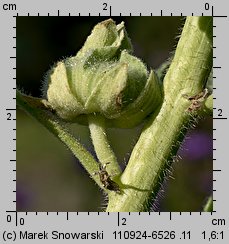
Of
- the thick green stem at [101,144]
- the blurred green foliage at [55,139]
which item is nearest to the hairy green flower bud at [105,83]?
the thick green stem at [101,144]

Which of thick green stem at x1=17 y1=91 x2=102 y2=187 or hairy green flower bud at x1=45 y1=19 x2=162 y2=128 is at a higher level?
hairy green flower bud at x1=45 y1=19 x2=162 y2=128

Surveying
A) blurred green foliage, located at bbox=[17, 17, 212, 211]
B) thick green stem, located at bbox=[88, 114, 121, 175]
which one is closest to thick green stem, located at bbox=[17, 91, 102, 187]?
thick green stem, located at bbox=[88, 114, 121, 175]

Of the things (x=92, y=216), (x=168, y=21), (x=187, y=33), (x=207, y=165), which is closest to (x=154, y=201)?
(x=92, y=216)

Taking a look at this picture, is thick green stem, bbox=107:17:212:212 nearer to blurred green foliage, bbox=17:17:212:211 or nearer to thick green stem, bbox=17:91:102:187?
thick green stem, bbox=17:91:102:187

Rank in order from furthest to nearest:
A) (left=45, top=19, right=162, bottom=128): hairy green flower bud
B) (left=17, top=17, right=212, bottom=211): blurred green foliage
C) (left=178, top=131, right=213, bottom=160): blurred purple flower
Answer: (left=17, top=17, right=212, bottom=211): blurred green foliage, (left=178, top=131, right=213, bottom=160): blurred purple flower, (left=45, top=19, right=162, bottom=128): hairy green flower bud

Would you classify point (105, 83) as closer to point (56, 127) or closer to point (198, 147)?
point (56, 127)

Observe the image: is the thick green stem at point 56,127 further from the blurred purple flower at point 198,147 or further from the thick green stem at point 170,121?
the blurred purple flower at point 198,147

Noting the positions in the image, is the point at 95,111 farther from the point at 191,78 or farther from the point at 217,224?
the point at 217,224
